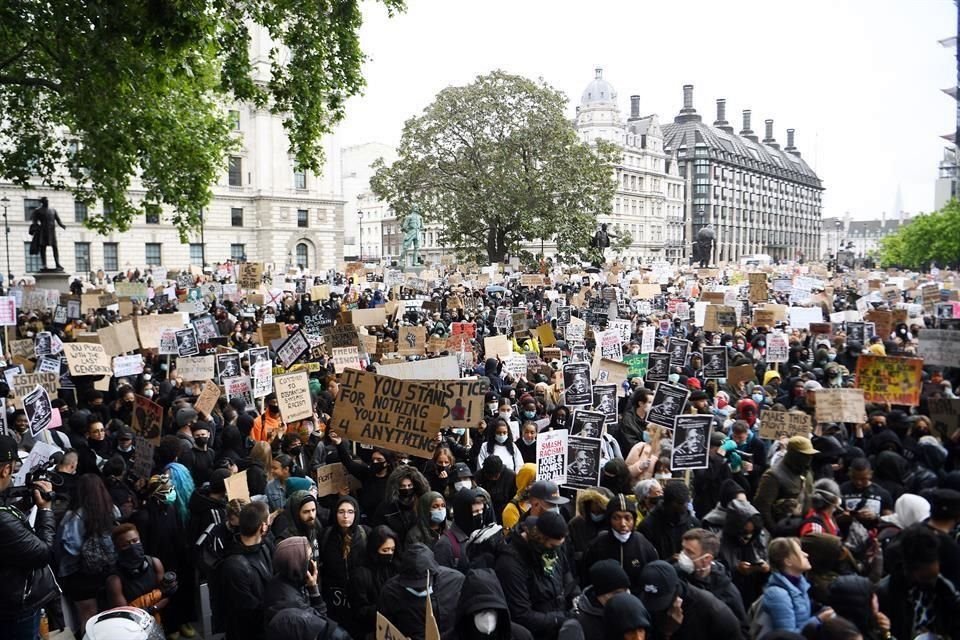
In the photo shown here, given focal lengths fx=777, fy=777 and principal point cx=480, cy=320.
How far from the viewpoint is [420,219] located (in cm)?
4053

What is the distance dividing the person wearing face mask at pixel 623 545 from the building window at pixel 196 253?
57.9 m

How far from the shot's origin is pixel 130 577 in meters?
5.00

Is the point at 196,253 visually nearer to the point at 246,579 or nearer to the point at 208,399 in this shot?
the point at 208,399

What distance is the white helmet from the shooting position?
3.33m

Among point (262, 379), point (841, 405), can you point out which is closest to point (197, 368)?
point (262, 379)

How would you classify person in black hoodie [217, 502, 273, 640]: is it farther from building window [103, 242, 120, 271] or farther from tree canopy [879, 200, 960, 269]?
tree canopy [879, 200, 960, 269]

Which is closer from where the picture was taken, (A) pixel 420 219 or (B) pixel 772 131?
(A) pixel 420 219

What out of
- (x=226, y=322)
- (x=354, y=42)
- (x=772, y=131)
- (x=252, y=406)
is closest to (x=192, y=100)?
(x=226, y=322)

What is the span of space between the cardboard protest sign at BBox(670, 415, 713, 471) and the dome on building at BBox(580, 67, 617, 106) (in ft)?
276

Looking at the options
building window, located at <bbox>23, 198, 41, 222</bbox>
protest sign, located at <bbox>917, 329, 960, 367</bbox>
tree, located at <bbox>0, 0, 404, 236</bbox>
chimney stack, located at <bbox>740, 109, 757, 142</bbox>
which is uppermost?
chimney stack, located at <bbox>740, 109, 757, 142</bbox>

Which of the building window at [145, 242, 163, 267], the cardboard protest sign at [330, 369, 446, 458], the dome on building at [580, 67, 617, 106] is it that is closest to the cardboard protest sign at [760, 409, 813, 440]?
the cardboard protest sign at [330, 369, 446, 458]

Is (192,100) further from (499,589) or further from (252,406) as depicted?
(499,589)

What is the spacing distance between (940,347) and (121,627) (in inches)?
346

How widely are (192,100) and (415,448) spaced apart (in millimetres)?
15281
